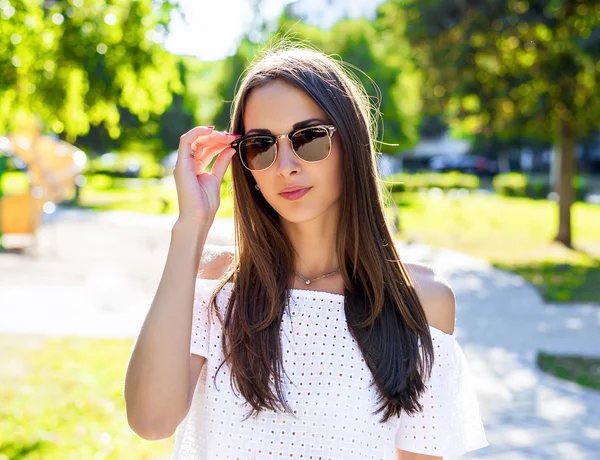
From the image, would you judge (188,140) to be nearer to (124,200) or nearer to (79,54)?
(79,54)

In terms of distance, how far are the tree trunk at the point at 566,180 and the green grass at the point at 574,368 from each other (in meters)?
9.45

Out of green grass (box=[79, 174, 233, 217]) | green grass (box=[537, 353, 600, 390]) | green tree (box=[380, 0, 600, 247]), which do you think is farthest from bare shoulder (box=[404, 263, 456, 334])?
green grass (box=[79, 174, 233, 217])

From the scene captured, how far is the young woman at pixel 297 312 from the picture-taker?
6.23 feet

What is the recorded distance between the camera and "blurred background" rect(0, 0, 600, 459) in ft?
17.0

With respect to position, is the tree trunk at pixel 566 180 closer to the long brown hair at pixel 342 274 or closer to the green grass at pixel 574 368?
the green grass at pixel 574 368

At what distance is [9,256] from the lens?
13789mm

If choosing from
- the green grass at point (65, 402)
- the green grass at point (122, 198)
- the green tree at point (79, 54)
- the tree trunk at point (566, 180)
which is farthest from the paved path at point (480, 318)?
the green grass at point (122, 198)

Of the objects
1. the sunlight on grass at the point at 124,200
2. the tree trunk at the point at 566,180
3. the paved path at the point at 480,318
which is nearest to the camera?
the paved path at the point at 480,318

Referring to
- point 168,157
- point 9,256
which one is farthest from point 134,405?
point 168,157

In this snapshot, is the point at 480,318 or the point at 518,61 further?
the point at 518,61

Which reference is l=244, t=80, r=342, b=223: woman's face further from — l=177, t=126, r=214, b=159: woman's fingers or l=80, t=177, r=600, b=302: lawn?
l=80, t=177, r=600, b=302: lawn

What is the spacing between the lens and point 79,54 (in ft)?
16.7

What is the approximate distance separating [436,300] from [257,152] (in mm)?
619

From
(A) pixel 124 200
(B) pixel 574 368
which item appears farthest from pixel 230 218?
(A) pixel 124 200
